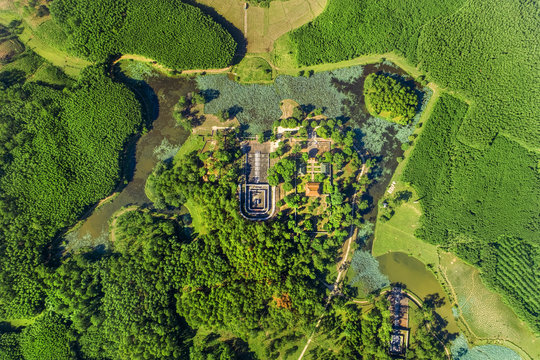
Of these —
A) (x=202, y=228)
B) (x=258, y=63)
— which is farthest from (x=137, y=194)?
(x=258, y=63)

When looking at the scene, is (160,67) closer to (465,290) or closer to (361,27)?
(361,27)

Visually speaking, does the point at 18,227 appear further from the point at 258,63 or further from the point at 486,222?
the point at 486,222

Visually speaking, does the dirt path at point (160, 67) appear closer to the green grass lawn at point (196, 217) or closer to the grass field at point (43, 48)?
the grass field at point (43, 48)

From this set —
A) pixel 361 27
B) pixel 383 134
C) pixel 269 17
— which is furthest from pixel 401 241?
pixel 269 17

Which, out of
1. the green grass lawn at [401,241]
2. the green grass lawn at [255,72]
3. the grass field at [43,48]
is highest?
the green grass lawn at [255,72]

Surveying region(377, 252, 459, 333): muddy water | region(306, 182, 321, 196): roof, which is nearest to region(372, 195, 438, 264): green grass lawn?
region(377, 252, 459, 333): muddy water

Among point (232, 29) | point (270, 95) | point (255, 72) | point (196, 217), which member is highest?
point (232, 29)

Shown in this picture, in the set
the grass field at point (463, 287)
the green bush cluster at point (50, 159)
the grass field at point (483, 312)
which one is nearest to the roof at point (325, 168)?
the grass field at point (463, 287)

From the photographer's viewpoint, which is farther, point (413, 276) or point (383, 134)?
point (383, 134)
